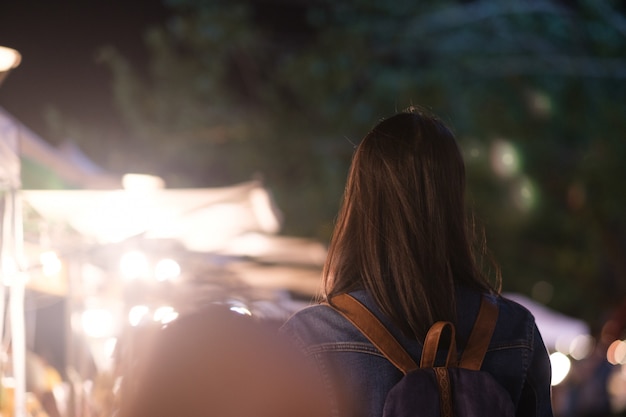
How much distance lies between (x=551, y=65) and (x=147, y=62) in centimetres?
939

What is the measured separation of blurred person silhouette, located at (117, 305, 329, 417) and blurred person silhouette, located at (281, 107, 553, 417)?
1.64 feet

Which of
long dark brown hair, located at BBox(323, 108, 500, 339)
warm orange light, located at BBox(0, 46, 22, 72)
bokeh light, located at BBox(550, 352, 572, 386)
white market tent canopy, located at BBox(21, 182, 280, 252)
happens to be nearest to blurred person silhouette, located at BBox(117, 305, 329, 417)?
long dark brown hair, located at BBox(323, 108, 500, 339)

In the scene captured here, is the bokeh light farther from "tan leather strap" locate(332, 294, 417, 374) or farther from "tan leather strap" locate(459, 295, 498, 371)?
"tan leather strap" locate(332, 294, 417, 374)

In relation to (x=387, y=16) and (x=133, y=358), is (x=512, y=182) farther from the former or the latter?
(x=133, y=358)

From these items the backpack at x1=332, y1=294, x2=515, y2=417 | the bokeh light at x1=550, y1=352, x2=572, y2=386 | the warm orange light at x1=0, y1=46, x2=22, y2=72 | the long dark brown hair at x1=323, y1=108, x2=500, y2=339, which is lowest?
the bokeh light at x1=550, y1=352, x2=572, y2=386

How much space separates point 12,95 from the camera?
16625mm

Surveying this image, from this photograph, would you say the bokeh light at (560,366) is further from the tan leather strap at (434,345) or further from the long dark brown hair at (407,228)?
the tan leather strap at (434,345)

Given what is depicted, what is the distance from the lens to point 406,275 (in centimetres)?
186

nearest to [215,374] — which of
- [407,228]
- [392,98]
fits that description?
[407,228]

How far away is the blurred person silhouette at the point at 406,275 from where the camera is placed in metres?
1.83

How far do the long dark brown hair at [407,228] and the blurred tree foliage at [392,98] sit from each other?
1148 centimetres

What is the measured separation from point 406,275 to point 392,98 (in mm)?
14424

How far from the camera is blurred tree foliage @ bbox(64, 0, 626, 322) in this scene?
45.7 feet

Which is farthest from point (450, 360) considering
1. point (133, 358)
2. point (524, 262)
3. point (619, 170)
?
point (524, 262)
